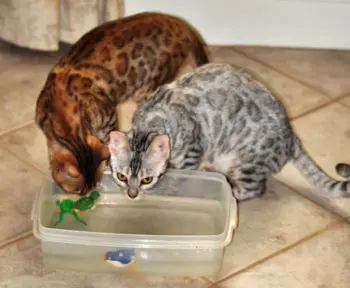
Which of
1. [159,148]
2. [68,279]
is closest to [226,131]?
[159,148]

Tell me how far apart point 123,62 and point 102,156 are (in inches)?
17.8

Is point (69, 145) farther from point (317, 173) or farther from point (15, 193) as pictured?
point (317, 173)

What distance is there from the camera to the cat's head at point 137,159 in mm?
2121

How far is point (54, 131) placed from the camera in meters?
2.30

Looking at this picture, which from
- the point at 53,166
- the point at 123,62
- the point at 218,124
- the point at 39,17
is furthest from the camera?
the point at 39,17

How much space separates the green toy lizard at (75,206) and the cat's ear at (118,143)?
206mm

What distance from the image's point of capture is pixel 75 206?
2279mm

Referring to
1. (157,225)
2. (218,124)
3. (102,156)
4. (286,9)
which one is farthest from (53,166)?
(286,9)

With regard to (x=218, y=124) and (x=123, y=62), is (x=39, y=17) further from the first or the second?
(x=218, y=124)

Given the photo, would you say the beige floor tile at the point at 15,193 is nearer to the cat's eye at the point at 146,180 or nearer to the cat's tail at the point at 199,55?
the cat's eye at the point at 146,180

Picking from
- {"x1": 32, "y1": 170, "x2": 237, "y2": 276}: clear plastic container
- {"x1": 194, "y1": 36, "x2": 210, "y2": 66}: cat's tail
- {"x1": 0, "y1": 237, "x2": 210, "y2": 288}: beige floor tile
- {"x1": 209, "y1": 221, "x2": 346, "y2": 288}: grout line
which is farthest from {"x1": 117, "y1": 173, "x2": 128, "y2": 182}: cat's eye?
{"x1": 194, "y1": 36, "x2": 210, "y2": 66}: cat's tail

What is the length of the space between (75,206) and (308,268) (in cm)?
66

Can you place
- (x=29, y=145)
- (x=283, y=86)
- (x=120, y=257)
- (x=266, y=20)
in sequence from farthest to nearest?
(x=266, y=20)
(x=283, y=86)
(x=29, y=145)
(x=120, y=257)

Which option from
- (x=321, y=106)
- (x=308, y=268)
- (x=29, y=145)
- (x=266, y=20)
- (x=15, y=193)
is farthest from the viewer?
(x=266, y=20)
